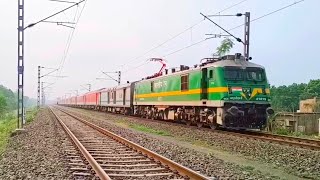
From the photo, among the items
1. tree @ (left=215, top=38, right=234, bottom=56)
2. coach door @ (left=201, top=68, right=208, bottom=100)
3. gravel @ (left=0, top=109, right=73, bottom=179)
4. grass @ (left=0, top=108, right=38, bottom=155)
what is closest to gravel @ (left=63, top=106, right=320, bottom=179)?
gravel @ (left=0, top=109, right=73, bottom=179)

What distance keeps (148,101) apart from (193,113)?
1053cm

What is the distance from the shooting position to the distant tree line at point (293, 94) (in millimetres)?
68381

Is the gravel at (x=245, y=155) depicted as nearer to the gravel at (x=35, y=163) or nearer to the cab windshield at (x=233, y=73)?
the gravel at (x=35, y=163)

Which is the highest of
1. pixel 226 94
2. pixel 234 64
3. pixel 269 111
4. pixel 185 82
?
pixel 234 64

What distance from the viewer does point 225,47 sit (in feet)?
138

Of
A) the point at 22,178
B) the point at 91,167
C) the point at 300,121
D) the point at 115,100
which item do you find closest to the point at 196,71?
the point at 300,121

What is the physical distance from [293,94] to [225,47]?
40551mm

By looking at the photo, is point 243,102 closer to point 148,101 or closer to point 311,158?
point 311,158

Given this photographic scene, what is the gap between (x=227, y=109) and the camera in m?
18.7

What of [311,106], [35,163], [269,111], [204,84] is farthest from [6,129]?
[311,106]

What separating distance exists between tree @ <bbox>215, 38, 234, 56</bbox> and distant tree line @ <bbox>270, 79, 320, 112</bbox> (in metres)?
22.6

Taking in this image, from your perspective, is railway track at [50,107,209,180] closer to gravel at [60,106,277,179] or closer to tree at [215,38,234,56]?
gravel at [60,106,277,179]

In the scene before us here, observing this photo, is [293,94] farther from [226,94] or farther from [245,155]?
[245,155]

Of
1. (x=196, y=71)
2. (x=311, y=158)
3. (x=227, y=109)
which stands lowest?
(x=311, y=158)
